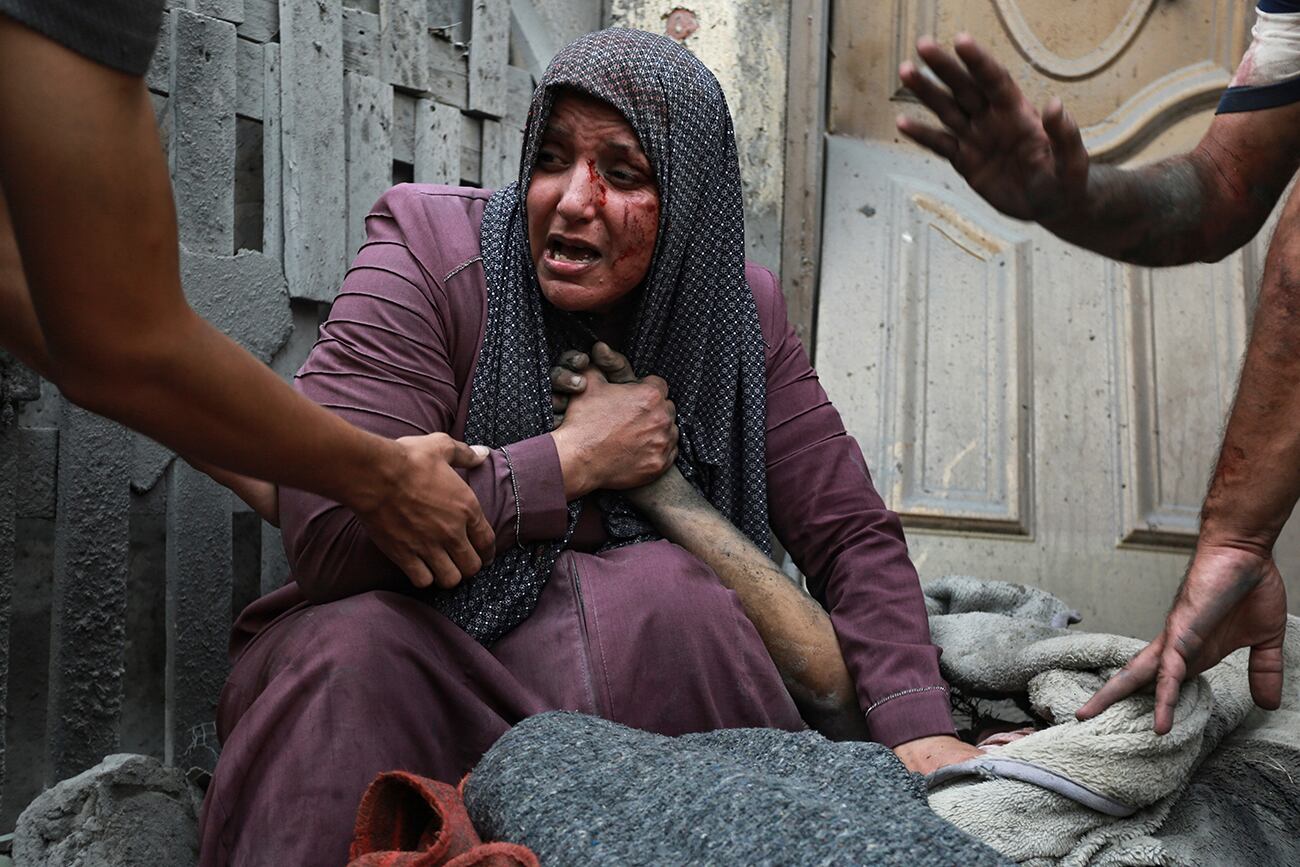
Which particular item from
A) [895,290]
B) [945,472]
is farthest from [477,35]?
[945,472]

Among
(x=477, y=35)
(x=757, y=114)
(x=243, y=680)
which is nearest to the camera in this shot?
(x=243, y=680)

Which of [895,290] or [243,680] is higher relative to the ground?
[895,290]

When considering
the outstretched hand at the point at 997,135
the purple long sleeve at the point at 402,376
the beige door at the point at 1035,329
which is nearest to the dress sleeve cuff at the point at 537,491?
the purple long sleeve at the point at 402,376

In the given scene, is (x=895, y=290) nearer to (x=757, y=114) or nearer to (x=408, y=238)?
(x=757, y=114)

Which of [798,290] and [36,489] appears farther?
[798,290]

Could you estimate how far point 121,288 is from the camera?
1.23 m

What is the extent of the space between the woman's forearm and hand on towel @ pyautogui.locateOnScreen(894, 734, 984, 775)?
0.18m

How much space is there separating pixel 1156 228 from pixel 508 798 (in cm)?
143

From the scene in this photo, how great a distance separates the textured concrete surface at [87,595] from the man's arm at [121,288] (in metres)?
0.91

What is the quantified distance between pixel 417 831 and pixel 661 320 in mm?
1126

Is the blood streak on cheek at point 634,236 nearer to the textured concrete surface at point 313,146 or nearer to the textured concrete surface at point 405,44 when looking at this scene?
the textured concrete surface at point 313,146

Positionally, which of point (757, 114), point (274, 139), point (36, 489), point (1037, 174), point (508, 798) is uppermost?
point (757, 114)

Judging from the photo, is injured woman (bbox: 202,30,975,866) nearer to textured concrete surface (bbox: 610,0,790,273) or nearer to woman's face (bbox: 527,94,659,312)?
woman's face (bbox: 527,94,659,312)

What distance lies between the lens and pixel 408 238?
7.83 feet
